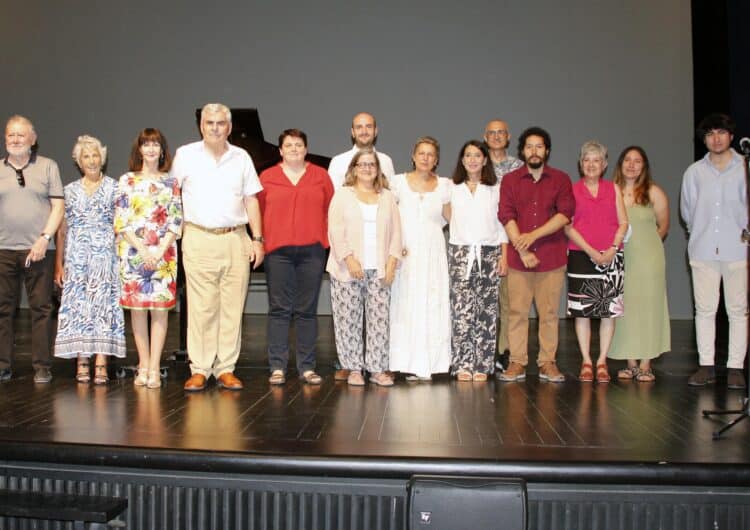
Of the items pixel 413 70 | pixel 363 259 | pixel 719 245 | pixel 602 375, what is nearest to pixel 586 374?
pixel 602 375

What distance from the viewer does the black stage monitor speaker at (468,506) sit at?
7.34 feet

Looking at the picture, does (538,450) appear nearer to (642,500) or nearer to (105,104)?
(642,500)

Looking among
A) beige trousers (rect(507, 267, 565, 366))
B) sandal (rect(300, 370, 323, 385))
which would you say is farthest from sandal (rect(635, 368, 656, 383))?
sandal (rect(300, 370, 323, 385))

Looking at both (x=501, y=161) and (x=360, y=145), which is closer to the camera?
(x=360, y=145)

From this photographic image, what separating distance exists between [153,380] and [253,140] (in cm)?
175

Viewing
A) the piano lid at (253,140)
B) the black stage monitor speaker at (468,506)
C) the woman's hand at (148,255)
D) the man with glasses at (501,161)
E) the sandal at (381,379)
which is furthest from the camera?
the piano lid at (253,140)

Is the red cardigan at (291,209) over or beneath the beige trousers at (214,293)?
over

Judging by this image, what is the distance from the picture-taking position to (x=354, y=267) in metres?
3.97

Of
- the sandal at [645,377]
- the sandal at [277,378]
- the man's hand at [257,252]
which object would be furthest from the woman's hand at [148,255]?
the sandal at [645,377]

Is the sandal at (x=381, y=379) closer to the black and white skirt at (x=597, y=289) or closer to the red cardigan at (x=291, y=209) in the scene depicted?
the red cardigan at (x=291, y=209)

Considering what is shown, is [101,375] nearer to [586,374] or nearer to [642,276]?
[586,374]

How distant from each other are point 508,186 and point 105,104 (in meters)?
5.60

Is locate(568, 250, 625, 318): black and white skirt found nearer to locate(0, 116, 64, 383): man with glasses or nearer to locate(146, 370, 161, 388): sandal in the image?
locate(146, 370, 161, 388): sandal

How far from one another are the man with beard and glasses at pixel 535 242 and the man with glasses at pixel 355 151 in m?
0.72
